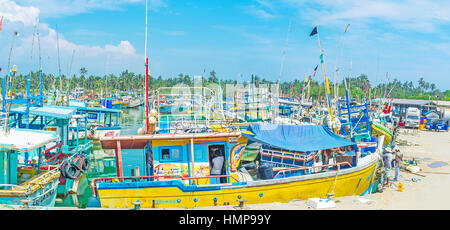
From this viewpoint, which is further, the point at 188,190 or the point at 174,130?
the point at 174,130

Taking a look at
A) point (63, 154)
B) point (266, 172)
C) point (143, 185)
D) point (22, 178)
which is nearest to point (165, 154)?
point (143, 185)

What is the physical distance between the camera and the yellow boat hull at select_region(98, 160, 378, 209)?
34.6ft

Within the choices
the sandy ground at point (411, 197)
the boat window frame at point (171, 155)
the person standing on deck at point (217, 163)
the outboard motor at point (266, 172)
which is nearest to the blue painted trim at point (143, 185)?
the boat window frame at point (171, 155)

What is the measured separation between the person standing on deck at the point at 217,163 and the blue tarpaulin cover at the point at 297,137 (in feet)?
6.01

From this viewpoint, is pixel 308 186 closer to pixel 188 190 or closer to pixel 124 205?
pixel 188 190

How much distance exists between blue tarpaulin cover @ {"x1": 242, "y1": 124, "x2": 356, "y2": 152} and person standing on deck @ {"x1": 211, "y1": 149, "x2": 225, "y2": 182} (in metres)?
1.83

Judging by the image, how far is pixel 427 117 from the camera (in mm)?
42000

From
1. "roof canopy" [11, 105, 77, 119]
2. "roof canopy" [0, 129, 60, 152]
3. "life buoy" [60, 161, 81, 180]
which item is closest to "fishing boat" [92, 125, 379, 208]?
"roof canopy" [0, 129, 60, 152]

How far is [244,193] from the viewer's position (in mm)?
11188

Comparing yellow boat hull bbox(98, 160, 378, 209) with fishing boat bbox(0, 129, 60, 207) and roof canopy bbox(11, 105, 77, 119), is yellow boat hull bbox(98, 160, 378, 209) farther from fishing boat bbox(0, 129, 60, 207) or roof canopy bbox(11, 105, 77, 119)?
roof canopy bbox(11, 105, 77, 119)

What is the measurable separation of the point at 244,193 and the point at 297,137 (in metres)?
3.31

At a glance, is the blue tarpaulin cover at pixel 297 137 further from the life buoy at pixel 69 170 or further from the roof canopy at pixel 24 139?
the life buoy at pixel 69 170
